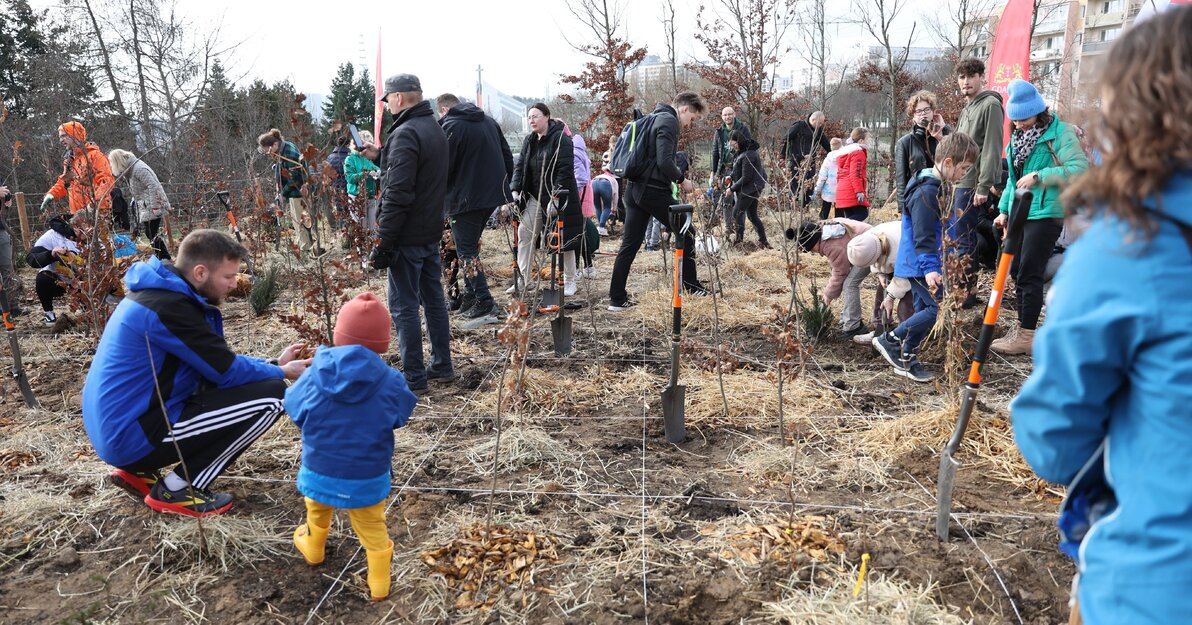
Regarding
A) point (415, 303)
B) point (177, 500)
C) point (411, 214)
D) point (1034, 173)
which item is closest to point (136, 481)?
point (177, 500)

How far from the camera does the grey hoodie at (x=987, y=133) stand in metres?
5.02

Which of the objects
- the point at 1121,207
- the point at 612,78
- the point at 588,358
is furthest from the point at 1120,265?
the point at 612,78

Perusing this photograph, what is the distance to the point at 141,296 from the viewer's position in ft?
8.99

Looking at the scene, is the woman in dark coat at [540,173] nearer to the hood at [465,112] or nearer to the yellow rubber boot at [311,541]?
the hood at [465,112]

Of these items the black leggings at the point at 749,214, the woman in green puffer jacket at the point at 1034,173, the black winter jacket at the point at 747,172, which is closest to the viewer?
the woman in green puffer jacket at the point at 1034,173

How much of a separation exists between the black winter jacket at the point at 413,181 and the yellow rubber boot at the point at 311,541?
77.0 inches

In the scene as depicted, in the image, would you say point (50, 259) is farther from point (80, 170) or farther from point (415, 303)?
point (415, 303)

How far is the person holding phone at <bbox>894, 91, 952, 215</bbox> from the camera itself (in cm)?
571

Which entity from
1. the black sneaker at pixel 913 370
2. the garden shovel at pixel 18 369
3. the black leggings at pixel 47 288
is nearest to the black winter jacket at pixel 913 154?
the black sneaker at pixel 913 370

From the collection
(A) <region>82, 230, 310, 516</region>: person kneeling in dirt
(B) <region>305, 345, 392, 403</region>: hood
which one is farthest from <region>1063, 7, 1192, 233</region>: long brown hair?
(A) <region>82, 230, 310, 516</region>: person kneeling in dirt

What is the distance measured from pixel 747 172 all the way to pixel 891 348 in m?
5.08

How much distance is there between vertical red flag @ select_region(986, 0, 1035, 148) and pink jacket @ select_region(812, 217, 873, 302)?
3.25 m

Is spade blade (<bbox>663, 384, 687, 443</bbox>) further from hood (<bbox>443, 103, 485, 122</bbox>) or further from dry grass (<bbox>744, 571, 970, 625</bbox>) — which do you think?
hood (<bbox>443, 103, 485, 122</bbox>)

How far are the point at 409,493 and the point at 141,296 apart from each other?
1.31 m
